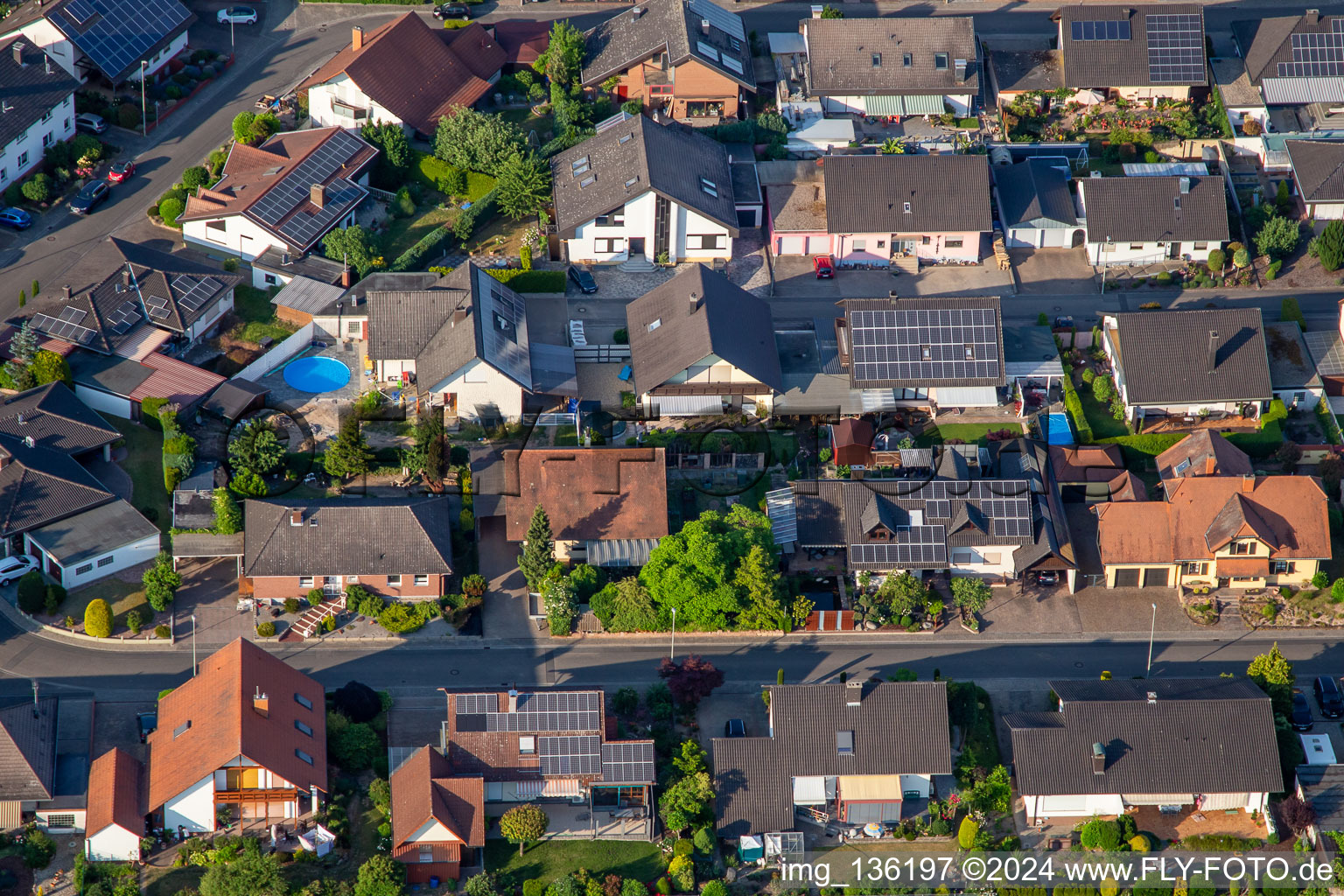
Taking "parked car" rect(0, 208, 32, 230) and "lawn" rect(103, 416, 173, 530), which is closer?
"lawn" rect(103, 416, 173, 530)

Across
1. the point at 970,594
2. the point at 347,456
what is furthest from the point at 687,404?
the point at 970,594

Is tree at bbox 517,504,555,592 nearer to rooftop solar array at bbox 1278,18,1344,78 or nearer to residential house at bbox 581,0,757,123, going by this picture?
residential house at bbox 581,0,757,123

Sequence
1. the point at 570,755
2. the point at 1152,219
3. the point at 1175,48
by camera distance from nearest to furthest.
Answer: the point at 570,755, the point at 1152,219, the point at 1175,48

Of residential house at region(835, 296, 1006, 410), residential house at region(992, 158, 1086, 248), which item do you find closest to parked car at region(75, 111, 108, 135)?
residential house at region(835, 296, 1006, 410)

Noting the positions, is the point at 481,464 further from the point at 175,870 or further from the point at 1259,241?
the point at 1259,241

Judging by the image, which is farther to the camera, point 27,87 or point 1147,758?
point 27,87

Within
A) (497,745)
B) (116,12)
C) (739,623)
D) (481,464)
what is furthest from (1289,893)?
(116,12)

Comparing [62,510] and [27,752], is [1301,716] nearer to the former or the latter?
[27,752]
